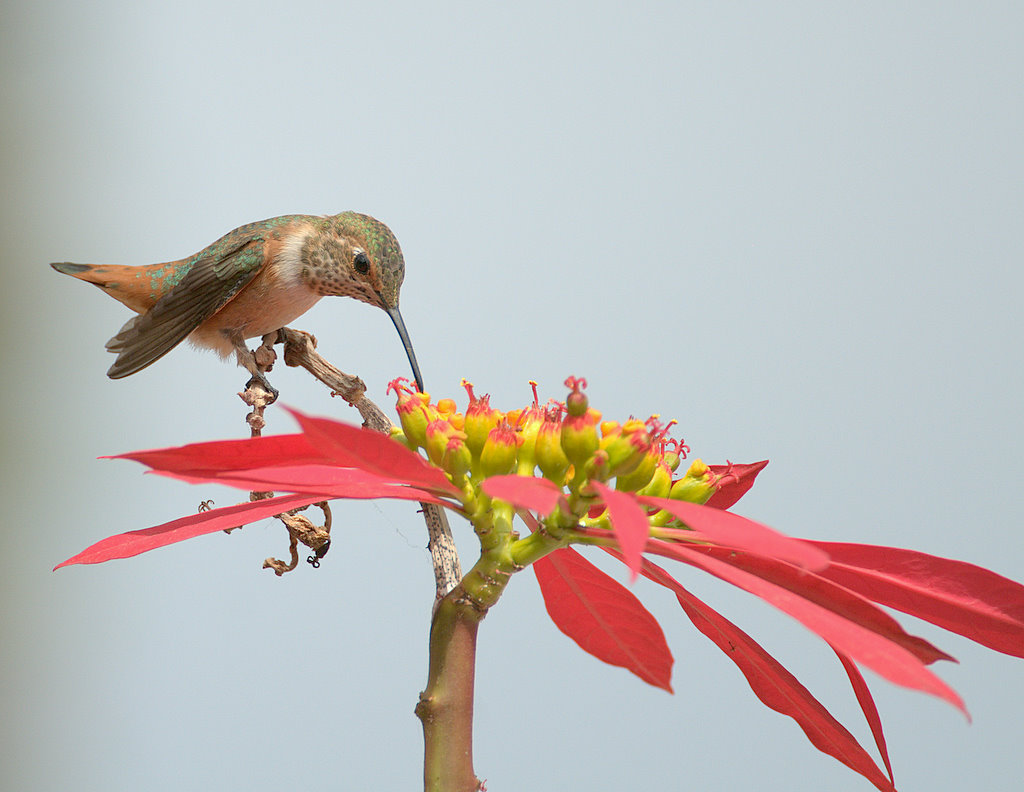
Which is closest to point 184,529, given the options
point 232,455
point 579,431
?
point 232,455

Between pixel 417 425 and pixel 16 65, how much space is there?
138cm

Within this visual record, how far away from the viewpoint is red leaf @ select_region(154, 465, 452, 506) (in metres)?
0.30

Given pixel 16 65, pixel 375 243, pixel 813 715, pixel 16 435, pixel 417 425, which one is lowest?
pixel 813 715

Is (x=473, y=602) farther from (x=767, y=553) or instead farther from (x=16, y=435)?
(x=16, y=435)

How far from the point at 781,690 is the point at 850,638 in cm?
15

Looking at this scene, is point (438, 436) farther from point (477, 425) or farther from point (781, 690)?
point (781, 690)

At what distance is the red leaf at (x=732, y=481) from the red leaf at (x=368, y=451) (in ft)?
0.51

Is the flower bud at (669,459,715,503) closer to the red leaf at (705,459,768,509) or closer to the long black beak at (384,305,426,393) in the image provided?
the red leaf at (705,459,768,509)

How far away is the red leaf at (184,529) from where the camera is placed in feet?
1.15

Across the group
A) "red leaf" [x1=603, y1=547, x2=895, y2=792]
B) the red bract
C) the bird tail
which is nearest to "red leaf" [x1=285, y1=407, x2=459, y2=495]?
the red bract

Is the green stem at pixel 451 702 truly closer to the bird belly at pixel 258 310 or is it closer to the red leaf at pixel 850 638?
the red leaf at pixel 850 638

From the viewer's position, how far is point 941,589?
35cm

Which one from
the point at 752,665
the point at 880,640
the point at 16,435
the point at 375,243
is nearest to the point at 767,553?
the point at 880,640

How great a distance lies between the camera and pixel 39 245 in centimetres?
148
